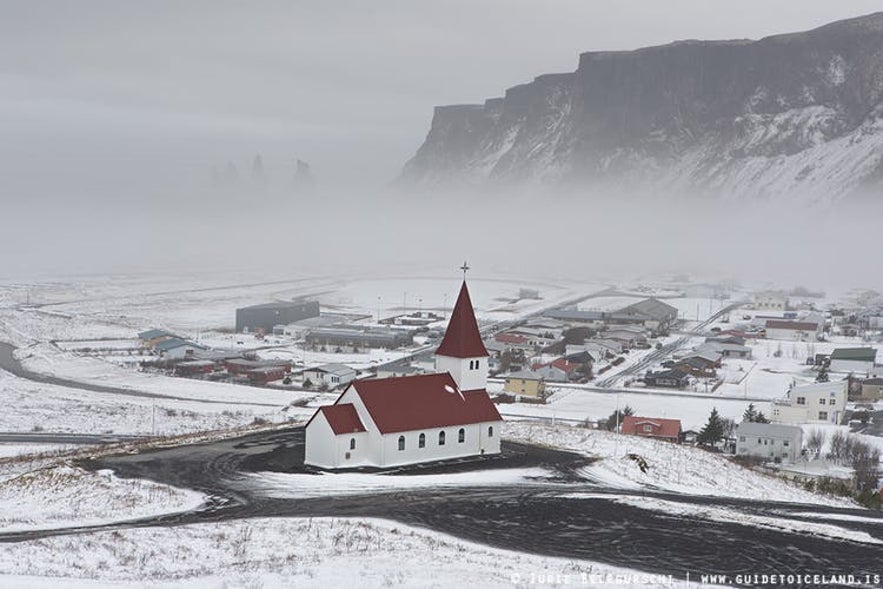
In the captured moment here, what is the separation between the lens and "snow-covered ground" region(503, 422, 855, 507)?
112ft

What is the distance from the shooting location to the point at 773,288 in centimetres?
15388

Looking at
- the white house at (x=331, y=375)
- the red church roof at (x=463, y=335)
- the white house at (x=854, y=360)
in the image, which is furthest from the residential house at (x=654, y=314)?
the red church roof at (x=463, y=335)

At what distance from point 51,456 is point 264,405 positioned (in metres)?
24.8

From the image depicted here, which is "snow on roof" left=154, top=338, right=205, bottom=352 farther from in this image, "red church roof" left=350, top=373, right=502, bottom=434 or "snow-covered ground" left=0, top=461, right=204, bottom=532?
"snow-covered ground" left=0, top=461, right=204, bottom=532

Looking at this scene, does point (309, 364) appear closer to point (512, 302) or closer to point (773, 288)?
point (512, 302)

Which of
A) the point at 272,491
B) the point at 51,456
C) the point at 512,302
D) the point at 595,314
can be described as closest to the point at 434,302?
the point at 512,302

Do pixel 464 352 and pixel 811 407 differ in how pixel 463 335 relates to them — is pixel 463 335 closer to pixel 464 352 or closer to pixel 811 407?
pixel 464 352

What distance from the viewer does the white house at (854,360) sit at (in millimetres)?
80375

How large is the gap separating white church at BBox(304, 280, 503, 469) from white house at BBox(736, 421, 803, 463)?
20.1 m

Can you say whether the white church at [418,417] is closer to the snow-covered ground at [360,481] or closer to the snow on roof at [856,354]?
the snow-covered ground at [360,481]

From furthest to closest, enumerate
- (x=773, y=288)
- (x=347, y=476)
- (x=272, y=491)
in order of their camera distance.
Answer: (x=773, y=288) < (x=347, y=476) < (x=272, y=491)

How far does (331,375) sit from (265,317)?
3496 centimetres

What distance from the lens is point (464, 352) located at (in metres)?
38.0

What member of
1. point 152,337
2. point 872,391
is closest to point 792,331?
point 872,391
